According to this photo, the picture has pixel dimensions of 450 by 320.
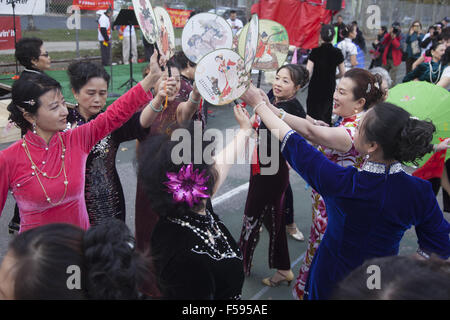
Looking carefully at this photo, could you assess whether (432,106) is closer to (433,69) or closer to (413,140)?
(413,140)

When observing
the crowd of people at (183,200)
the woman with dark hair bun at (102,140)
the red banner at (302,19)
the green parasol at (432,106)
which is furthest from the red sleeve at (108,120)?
the red banner at (302,19)

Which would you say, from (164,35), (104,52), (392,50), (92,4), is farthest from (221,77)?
(104,52)

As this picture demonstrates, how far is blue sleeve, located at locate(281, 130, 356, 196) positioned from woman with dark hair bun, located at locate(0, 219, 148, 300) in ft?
2.92

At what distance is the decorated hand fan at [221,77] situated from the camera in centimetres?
193

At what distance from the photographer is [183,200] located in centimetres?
161

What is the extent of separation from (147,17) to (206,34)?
35 centimetres

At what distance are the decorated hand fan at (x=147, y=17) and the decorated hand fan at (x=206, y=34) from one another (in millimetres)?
179

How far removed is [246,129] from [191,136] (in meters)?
0.35

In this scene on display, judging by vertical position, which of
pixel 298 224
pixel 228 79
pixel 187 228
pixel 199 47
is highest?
pixel 199 47

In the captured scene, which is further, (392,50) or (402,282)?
(392,50)

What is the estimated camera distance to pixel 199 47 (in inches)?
92.7

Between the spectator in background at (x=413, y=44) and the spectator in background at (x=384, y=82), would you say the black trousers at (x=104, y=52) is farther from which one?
the spectator in background at (x=384, y=82)
